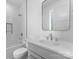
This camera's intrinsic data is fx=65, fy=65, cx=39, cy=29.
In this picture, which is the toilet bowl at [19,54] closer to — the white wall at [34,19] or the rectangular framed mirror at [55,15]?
the white wall at [34,19]

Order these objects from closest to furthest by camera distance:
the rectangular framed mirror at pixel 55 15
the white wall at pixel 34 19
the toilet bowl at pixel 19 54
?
the rectangular framed mirror at pixel 55 15
the toilet bowl at pixel 19 54
the white wall at pixel 34 19

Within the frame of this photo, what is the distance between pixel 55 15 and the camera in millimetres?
1353

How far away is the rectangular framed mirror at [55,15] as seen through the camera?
3.71 feet

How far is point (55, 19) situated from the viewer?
1.35 m

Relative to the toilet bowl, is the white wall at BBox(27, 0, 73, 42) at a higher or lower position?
→ higher

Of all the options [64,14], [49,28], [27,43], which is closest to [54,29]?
[49,28]

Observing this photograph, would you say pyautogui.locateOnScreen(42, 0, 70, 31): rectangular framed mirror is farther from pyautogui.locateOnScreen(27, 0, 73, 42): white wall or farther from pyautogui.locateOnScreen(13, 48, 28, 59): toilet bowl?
pyautogui.locateOnScreen(13, 48, 28, 59): toilet bowl

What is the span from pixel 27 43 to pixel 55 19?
3.48 feet

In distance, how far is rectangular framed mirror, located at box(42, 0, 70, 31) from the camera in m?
1.13

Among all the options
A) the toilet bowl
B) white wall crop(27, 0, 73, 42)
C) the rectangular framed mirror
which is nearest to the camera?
the rectangular framed mirror

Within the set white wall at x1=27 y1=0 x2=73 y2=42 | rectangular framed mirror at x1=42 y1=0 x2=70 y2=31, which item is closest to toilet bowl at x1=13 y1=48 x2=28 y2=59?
white wall at x1=27 y1=0 x2=73 y2=42

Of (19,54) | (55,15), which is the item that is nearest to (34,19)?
(55,15)

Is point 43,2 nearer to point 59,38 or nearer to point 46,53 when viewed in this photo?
point 59,38

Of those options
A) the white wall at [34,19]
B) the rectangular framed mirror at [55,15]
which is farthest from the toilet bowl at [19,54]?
the rectangular framed mirror at [55,15]
